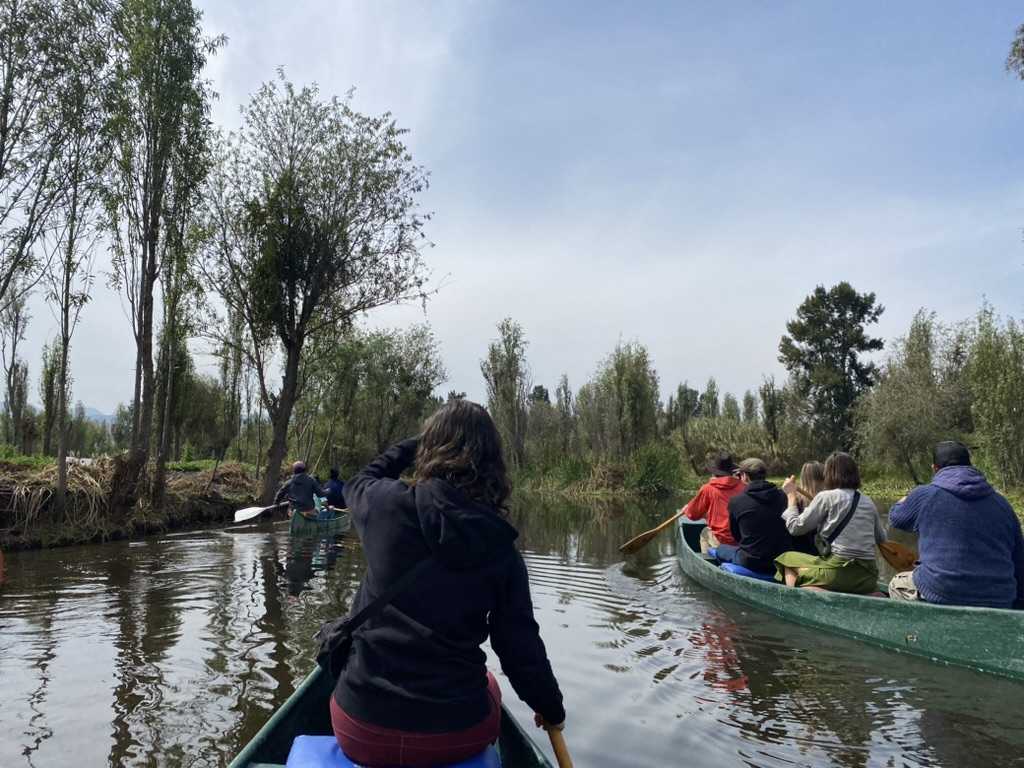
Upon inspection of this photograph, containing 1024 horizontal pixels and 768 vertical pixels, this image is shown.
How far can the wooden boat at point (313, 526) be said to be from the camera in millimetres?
13188

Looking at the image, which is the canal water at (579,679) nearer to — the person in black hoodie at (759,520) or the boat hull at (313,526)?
the person in black hoodie at (759,520)

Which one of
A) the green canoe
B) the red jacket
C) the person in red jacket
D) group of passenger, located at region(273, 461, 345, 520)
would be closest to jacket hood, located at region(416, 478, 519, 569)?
the green canoe

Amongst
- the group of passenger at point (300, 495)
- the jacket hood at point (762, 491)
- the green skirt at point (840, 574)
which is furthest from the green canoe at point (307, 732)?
the group of passenger at point (300, 495)

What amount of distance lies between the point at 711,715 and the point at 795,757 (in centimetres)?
77

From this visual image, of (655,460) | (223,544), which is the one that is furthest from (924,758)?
(655,460)

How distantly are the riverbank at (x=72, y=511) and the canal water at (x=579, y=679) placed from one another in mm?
3366

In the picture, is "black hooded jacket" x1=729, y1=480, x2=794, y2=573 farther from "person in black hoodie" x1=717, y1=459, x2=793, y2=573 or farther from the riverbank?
the riverbank

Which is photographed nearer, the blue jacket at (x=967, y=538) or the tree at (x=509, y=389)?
the blue jacket at (x=967, y=538)

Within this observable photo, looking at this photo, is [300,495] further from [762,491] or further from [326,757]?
[326,757]

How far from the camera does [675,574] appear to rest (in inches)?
420

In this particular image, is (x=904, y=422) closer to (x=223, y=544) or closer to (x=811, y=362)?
(x=811, y=362)

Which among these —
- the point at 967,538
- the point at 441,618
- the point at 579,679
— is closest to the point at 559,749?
the point at 441,618

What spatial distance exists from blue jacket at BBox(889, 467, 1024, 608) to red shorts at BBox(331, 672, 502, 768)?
469 centimetres

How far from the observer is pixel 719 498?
30.4 feet
